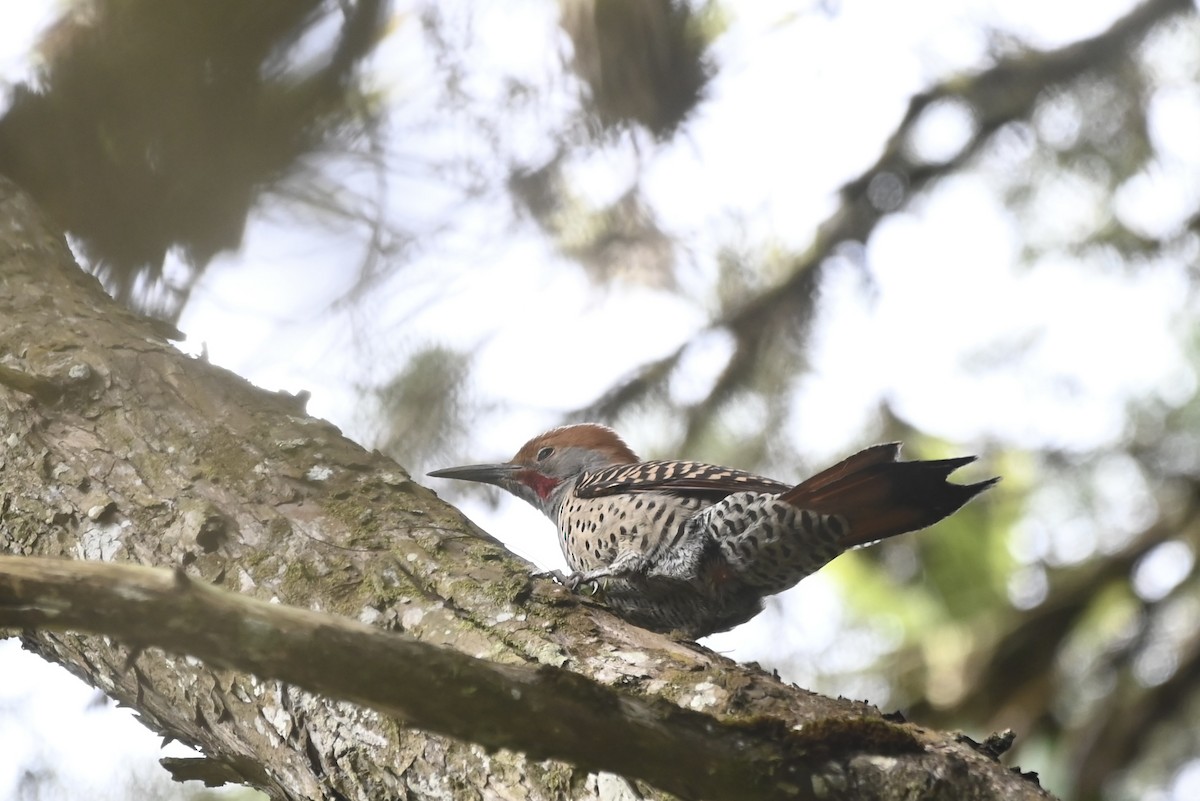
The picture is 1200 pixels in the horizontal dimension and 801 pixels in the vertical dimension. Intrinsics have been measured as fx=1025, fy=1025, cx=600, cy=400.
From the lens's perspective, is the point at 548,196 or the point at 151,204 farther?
the point at 548,196

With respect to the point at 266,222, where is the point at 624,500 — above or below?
below

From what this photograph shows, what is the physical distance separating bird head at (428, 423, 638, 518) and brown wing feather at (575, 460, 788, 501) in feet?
1.63

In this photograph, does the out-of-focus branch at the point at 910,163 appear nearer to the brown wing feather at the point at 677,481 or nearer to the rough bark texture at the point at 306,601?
the brown wing feather at the point at 677,481

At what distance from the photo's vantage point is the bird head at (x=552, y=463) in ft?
15.5

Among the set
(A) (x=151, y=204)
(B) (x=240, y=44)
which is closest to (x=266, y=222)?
(A) (x=151, y=204)

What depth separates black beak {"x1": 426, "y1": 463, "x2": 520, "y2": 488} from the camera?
475cm

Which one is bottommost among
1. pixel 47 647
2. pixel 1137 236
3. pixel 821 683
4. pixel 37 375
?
pixel 47 647

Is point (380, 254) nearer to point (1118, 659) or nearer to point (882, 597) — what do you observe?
point (882, 597)

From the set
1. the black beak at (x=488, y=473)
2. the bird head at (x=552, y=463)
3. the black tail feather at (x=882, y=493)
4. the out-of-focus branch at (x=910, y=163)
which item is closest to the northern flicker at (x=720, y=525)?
the black tail feather at (x=882, y=493)

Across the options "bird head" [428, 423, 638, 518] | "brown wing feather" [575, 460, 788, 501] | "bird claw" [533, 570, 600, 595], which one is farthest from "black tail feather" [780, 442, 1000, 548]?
"bird head" [428, 423, 638, 518]

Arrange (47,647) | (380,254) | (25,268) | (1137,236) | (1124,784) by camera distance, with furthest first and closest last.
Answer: (1137,236) < (380,254) < (1124,784) < (25,268) < (47,647)

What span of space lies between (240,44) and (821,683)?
144 inches

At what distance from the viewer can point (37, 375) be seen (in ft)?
9.81

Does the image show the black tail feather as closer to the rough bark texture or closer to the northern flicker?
the northern flicker
